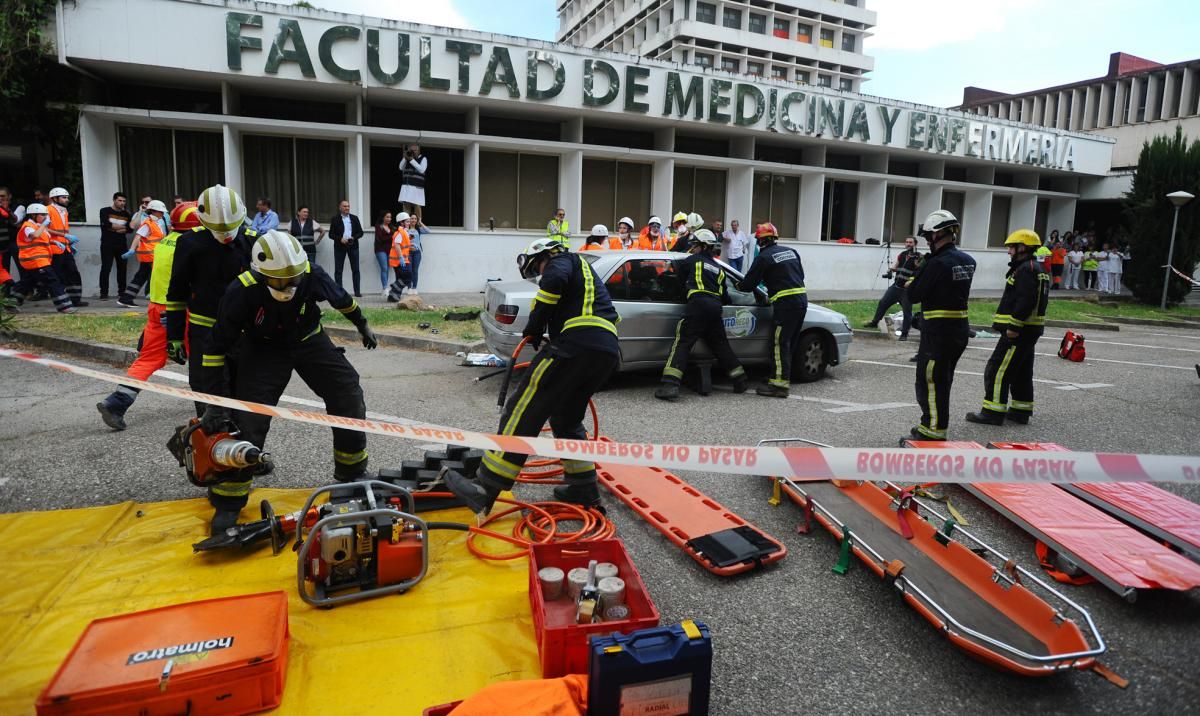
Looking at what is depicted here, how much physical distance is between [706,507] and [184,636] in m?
2.88

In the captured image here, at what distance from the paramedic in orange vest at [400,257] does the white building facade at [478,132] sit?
1105 mm

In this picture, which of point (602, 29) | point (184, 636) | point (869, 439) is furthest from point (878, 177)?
point (602, 29)

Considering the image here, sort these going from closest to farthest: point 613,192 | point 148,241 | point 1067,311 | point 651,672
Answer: point 651,672 → point 148,241 → point 1067,311 → point 613,192

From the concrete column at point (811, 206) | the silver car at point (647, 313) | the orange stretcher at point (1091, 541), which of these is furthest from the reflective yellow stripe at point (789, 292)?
the concrete column at point (811, 206)

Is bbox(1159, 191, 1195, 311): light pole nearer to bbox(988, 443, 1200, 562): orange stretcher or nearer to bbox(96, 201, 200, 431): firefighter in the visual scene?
bbox(988, 443, 1200, 562): orange stretcher

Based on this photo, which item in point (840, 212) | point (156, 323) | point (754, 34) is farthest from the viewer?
point (754, 34)

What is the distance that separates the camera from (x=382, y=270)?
15.1 m

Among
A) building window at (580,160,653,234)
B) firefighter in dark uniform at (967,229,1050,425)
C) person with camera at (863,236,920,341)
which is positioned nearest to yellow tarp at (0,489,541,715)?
firefighter in dark uniform at (967,229,1050,425)

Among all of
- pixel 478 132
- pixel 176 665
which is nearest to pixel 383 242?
pixel 478 132

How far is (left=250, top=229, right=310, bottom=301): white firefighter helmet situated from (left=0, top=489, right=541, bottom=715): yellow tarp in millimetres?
1398

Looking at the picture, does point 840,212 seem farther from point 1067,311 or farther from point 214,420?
point 214,420

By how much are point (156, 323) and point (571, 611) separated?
175 inches

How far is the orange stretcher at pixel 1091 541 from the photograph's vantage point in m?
3.51

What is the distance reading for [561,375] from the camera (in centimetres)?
425
